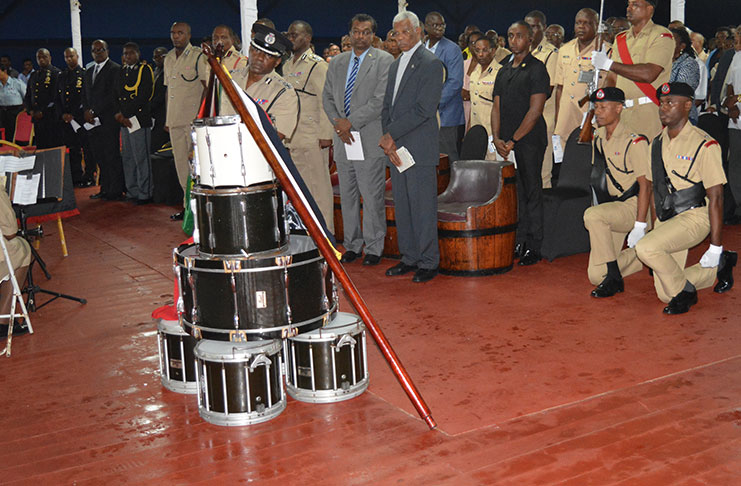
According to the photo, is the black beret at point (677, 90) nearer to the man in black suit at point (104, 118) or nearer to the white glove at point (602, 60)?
the white glove at point (602, 60)

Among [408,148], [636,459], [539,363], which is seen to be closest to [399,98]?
[408,148]

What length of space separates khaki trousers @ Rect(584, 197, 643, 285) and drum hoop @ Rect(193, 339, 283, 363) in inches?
106

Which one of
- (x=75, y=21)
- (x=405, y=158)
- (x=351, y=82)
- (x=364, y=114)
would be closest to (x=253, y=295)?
(x=405, y=158)

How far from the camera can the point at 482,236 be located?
6137mm

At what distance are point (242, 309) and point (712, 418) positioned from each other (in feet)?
6.82

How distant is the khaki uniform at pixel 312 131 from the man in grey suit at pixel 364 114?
1.99 feet

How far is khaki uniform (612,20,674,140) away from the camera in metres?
5.92

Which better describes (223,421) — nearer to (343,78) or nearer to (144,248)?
(343,78)

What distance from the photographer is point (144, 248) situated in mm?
7805

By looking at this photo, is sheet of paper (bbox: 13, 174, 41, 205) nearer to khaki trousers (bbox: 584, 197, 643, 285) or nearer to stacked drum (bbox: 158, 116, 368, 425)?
stacked drum (bbox: 158, 116, 368, 425)

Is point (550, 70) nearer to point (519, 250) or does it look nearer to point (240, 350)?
point (519, 250)

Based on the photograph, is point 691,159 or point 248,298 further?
point 691,159

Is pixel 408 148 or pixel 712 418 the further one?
pixel 408 148

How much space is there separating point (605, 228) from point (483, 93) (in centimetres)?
291
